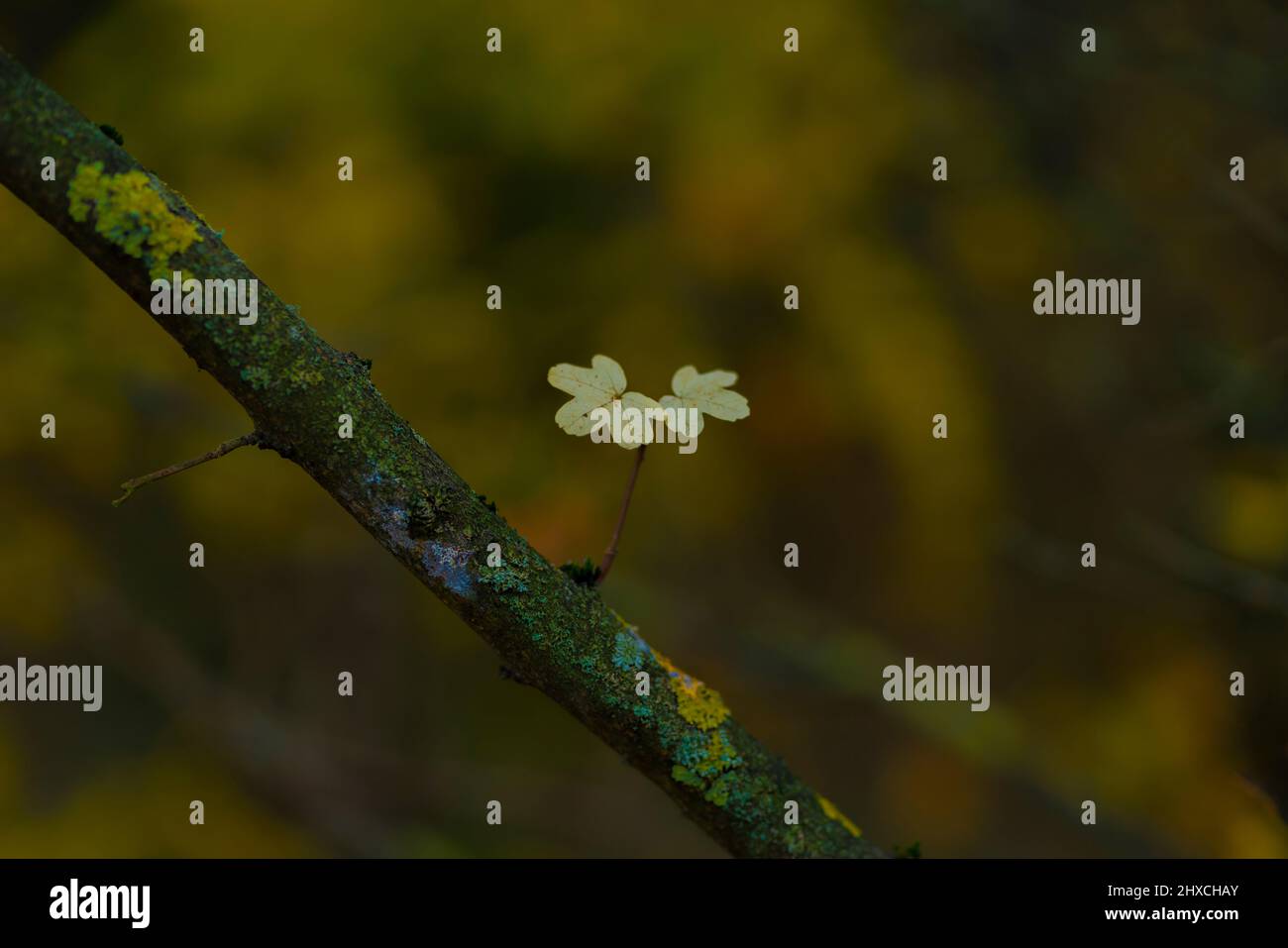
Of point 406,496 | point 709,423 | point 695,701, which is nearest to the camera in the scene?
point 406,496

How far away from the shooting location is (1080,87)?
3.15m

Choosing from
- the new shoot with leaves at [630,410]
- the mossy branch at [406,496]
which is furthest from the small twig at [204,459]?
the new shoot with leaves at [630,410]

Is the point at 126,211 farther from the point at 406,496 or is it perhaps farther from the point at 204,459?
the point at 406,496

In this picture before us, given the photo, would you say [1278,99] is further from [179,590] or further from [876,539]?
[179,590]

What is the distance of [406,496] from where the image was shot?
100cm

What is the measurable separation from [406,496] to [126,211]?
0.32 m

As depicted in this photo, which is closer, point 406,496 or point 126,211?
point 126,211

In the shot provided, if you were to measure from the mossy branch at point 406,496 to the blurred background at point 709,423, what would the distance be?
1.58m

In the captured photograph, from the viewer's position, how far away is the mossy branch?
0.89 metres

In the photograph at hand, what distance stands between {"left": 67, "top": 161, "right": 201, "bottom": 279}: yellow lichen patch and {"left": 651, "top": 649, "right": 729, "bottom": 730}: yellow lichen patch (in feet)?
1.98

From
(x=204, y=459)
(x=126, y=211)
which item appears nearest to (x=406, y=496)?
(x=204, y=459)

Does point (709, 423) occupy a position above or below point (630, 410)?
above

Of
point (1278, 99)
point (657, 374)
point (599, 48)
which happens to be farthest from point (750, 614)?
point (1278, 99)

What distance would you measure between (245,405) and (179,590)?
125 inches
